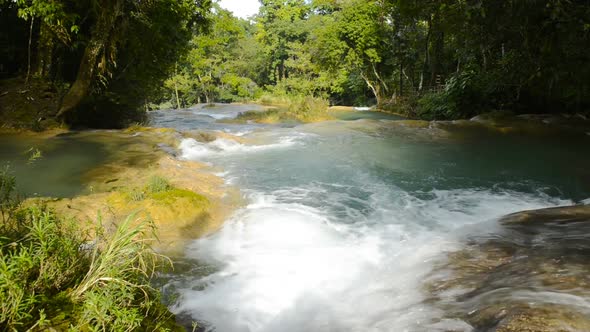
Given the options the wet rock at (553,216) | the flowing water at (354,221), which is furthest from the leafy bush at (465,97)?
the wet rock at (553,216)

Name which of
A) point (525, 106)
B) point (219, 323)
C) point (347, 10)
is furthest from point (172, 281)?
point (347, 10)

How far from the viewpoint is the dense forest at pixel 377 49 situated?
29.7 ft

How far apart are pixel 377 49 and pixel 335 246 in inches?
964

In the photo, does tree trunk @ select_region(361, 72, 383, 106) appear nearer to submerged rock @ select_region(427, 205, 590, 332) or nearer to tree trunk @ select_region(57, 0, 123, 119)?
tree trunk @ select_region(57, 0, 123, 119)

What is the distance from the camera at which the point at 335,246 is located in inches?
190

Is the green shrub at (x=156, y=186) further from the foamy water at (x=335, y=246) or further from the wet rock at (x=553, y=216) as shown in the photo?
the wet rock at (x=553, y=216)

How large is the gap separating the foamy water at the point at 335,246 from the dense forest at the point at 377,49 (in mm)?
4012

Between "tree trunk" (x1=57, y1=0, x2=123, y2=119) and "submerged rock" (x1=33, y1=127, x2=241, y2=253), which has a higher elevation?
"tree trunk" (x1=57, y1=0, x2=123, y2=119)

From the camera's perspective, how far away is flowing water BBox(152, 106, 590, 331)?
3.48m

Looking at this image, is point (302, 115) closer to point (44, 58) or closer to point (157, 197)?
point (44, 58)

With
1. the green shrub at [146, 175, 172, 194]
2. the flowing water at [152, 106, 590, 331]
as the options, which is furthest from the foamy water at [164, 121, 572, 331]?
the green shrub at [146, 175, 172, 194]

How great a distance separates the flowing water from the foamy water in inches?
0.6

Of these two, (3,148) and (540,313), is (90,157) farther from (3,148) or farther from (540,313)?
(540,313)

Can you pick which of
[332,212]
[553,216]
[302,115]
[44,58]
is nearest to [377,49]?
[302,115]
